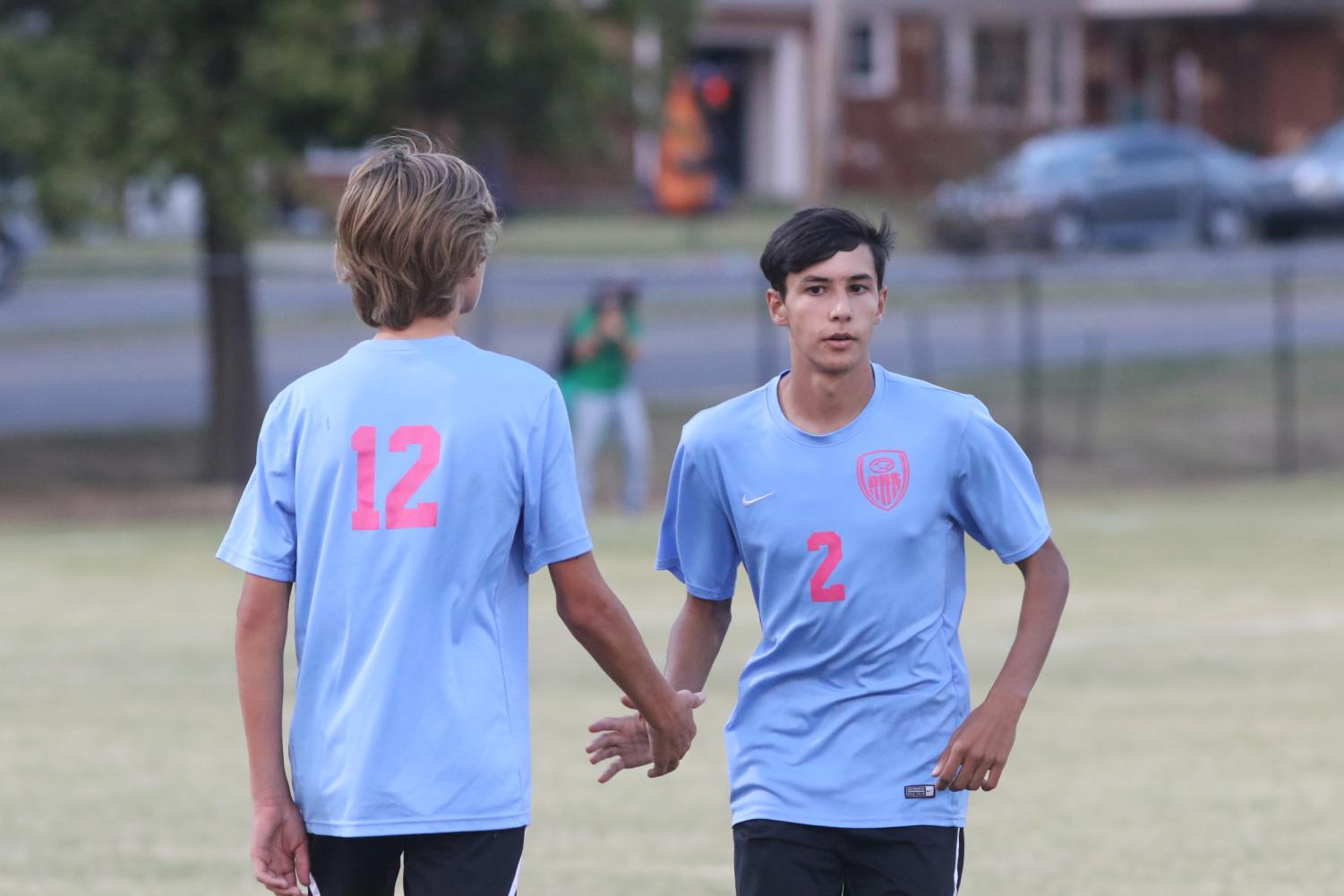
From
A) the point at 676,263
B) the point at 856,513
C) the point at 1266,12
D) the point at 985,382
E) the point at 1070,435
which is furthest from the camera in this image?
the point at 1266,12

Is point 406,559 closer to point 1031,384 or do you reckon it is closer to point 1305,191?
point 1031,384

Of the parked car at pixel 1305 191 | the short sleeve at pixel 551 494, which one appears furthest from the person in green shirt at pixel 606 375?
the parked car at pixel 1305 191

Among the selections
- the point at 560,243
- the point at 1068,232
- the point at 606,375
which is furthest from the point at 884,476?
the point at 560,243

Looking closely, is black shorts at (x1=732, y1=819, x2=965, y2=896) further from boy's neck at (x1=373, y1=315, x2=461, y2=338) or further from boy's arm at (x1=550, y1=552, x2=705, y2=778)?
boy's neck at (x1=373, y1=315, x2=461, y2=338)

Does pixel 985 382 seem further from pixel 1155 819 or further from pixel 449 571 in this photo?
pixel 449 571

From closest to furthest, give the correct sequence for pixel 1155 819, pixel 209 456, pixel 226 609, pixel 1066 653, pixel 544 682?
1. pixel 1155 819
2. pixel 544 682
3. pixel 1066 653
4. pixel 226 609
5. pixel 209 456

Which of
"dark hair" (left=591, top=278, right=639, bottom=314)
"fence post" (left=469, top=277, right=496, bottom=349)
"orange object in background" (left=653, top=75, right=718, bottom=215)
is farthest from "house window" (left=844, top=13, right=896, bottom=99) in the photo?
"dark hair" (left=591, top=278, right=639, bottom=314)

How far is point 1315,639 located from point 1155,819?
14.7ft

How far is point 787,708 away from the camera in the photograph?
3.84 metres

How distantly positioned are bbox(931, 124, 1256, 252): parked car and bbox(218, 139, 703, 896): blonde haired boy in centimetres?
2784

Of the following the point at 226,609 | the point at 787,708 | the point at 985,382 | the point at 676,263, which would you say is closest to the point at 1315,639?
the point at 226,609

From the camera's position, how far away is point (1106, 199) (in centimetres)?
3119

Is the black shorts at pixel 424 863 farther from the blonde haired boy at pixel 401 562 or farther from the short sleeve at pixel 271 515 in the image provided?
the short sleeve at pixel 271 515

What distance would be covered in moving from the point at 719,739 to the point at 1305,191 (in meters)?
25.3
